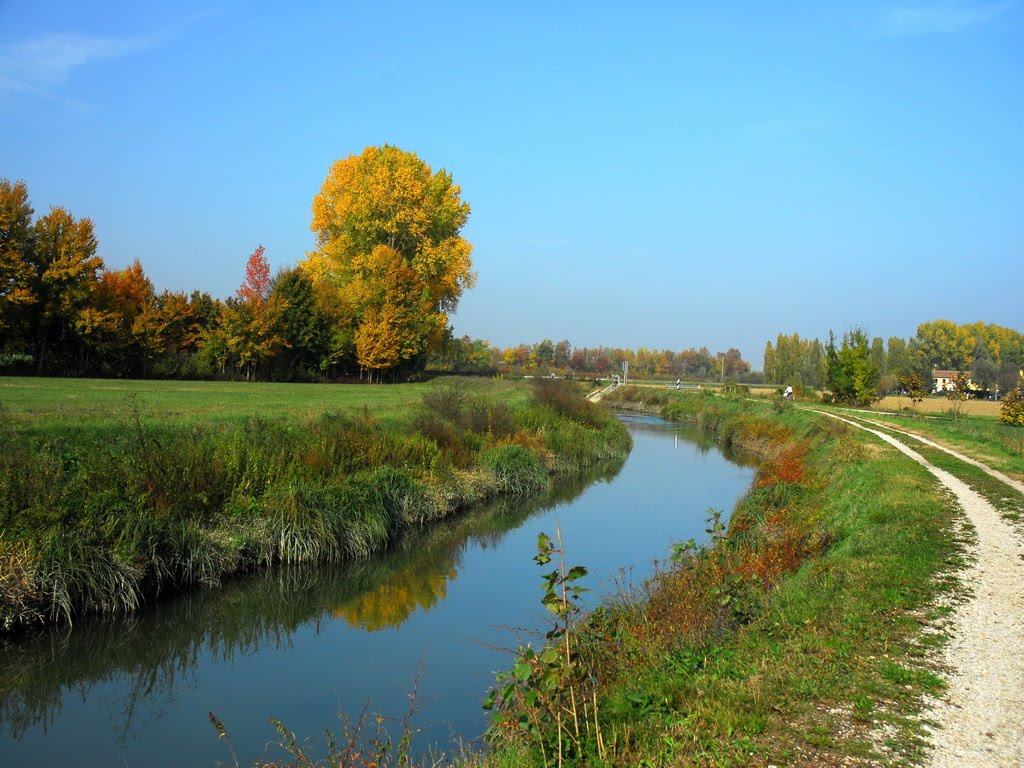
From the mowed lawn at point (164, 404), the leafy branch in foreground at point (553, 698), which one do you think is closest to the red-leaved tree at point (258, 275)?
the mowed lawn at point (164, 404)

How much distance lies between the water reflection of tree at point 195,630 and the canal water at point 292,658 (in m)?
0.03

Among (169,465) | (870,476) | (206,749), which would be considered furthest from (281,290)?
(206,749)

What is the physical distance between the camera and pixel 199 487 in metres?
12.8

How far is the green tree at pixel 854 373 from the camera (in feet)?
156

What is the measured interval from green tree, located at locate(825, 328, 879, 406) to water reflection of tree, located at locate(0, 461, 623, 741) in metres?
39.1

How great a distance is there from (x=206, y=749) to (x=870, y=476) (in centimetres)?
1315

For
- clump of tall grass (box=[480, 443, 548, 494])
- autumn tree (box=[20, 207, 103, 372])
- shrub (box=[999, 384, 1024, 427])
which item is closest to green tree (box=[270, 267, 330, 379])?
autumn tree (box=[20, 207, 103, 372])

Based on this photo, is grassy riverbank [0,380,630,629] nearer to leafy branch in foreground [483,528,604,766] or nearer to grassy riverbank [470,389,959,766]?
grassy riverbank [470,389,959,766]

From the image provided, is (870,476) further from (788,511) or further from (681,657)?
(681,657)

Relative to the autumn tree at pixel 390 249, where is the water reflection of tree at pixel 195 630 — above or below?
below

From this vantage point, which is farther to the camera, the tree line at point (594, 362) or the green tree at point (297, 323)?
the tree line at point (594, 362)

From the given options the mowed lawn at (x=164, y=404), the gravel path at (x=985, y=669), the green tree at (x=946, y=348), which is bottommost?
the gravel path at (x=985, y=669)

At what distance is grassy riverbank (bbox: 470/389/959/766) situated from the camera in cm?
491

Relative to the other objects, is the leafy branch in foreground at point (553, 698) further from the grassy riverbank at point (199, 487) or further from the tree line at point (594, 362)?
the tree line at point (594, 362)
